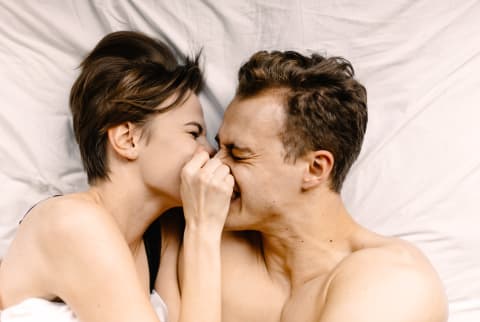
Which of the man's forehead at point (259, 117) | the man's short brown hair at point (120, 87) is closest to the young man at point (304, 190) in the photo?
the man's forehead at point (259, 117)

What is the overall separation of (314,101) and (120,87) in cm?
44

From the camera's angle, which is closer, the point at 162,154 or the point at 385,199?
the point at 162,154

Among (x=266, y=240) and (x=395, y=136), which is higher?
(x=395, y=136)

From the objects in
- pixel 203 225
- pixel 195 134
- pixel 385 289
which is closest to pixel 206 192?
pixel 203 225

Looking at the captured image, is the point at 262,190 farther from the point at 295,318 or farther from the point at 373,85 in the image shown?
the point at 373,85

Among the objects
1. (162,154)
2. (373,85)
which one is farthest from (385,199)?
(162,154)

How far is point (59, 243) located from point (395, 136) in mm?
919

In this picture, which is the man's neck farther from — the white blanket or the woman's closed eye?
the white blanket

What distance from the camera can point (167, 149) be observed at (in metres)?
1.41

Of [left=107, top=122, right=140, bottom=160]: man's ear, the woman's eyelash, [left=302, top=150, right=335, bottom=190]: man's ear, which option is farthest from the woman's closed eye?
[left=302, top=150, right=335, bottom=190]: man's ear

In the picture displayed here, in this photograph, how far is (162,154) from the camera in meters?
1.42

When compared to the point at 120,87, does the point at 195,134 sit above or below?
below

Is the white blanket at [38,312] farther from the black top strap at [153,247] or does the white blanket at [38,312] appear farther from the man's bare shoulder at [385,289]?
the man's bare shoulder at [385,289]

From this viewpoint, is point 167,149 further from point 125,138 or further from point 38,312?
point 38,312
